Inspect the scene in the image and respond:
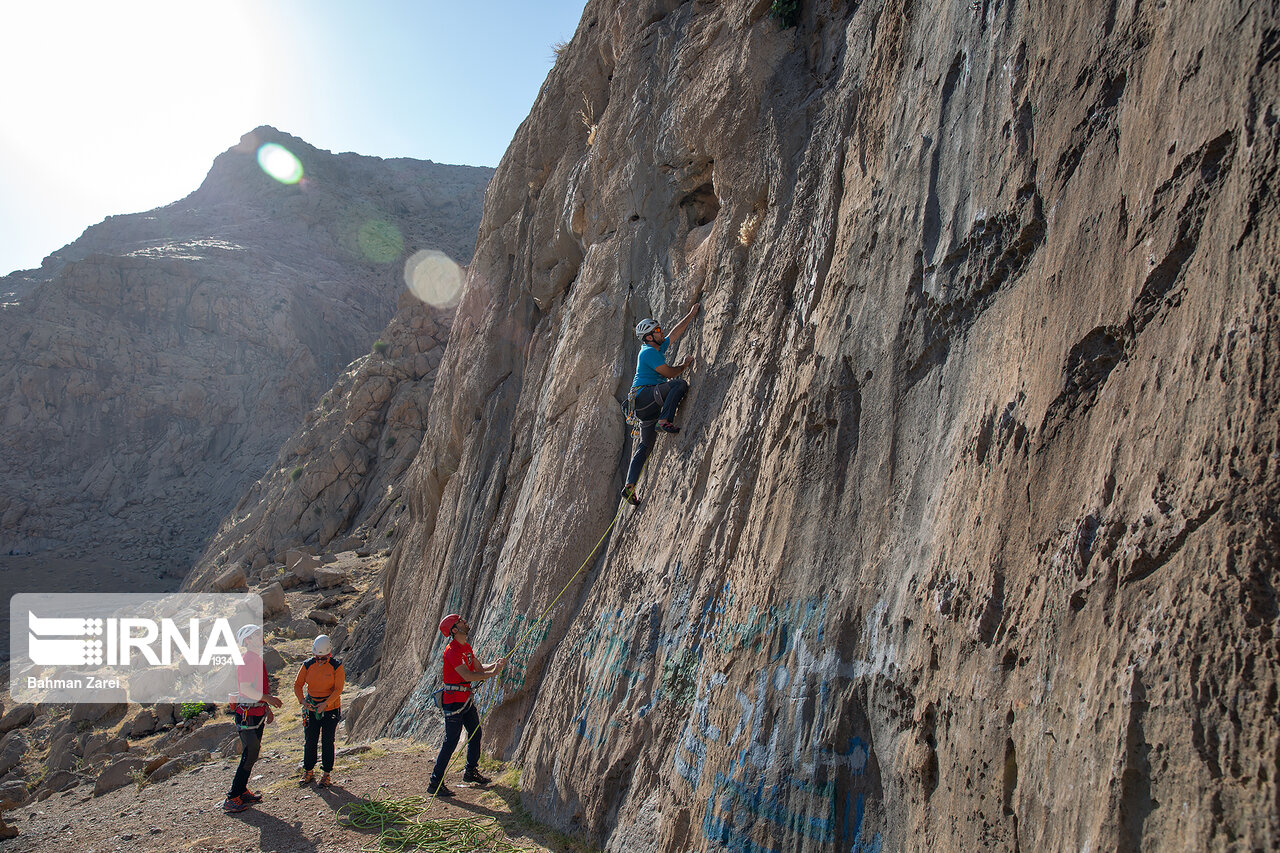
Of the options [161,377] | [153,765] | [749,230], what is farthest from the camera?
[161,377]

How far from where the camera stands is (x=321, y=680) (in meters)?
7.98

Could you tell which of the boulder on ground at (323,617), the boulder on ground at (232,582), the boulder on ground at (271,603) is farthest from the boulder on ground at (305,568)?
the boulder on ground at (323,617)

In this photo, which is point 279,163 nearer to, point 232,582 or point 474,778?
point 232,582

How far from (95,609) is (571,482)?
29050 millimetres

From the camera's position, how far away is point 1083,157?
3557 mm

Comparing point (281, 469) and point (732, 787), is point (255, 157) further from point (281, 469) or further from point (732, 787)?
point (732, 787)

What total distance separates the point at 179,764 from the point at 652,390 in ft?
32.9

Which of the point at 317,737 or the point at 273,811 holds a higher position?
the point at 317,737

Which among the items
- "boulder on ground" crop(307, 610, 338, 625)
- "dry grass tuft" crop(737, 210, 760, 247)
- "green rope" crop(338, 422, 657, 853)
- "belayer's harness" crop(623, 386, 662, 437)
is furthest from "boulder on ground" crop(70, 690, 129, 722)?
"dry grass tuft" crop(737, 210, 760, 247)

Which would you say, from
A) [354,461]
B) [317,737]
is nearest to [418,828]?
[317,737]

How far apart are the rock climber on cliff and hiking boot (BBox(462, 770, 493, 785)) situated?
3051 millimetres

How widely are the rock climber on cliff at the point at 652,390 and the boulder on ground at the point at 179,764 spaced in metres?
9.00

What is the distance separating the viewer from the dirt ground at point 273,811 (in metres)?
6.55

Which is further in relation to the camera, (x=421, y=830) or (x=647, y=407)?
(x=647, y=407)
